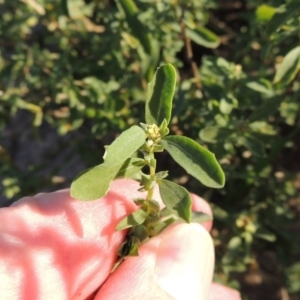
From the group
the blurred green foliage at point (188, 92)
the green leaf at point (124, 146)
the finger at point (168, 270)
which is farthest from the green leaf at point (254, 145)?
the green leaf at point (124, 146)

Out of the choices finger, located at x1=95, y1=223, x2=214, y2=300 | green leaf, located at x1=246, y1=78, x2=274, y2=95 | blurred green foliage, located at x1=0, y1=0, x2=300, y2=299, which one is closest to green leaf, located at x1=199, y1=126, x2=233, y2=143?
blurred green foliage, located at x1=0, y1=0, x2=300, y2=299

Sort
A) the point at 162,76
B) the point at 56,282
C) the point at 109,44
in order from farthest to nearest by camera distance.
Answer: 1. the point at 109,44
2. the point at 56,282
3. the point at 162,76

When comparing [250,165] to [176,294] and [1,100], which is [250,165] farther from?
[1,100]

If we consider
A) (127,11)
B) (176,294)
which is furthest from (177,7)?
(176,294)

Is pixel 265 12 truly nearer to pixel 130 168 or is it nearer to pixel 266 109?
pixel 266 109

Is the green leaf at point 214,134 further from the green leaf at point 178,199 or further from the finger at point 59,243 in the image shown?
the green leaf at point 178,199

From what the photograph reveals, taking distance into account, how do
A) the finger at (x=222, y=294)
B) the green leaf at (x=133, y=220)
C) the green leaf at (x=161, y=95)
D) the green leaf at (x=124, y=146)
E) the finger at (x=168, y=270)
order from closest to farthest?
the green leaf at (x=124, y=146)
the green leaf at (x=161, y=95)
the green leaf at (x=133, y=220)
the finger at (x=168, y=270)
the finger at (x=222, y=294)
